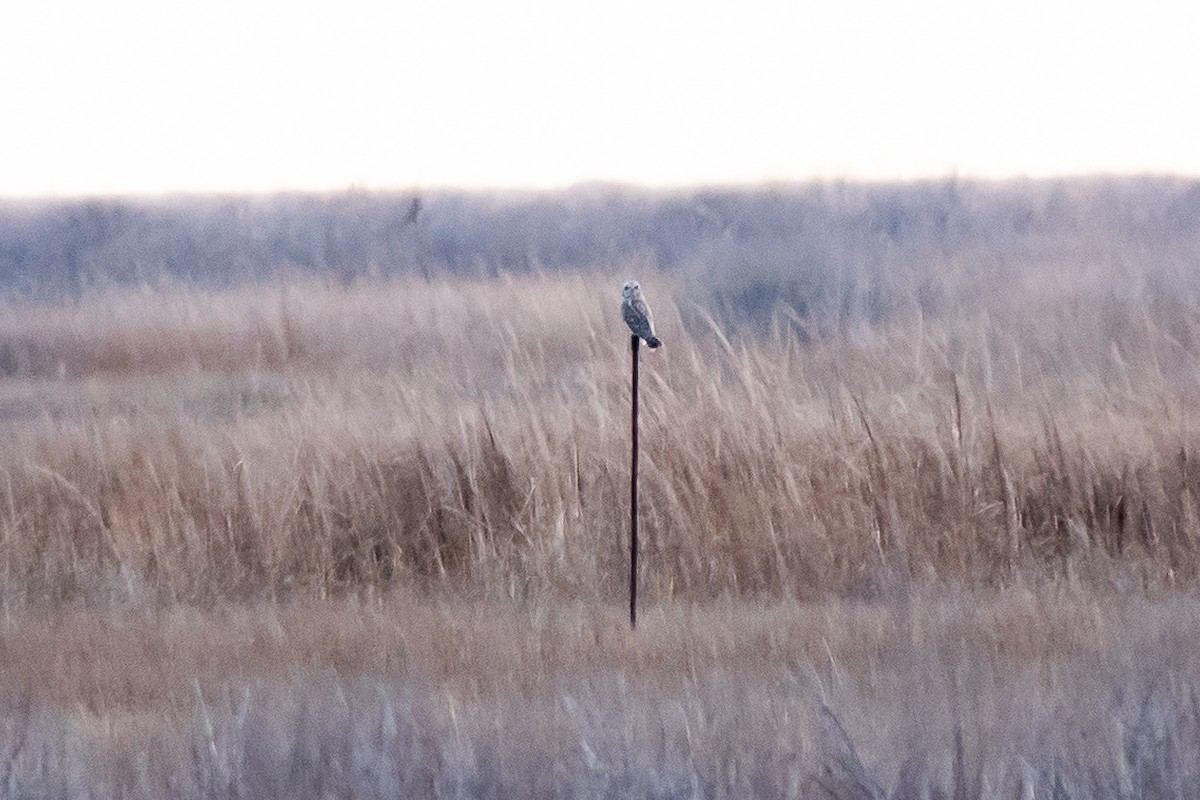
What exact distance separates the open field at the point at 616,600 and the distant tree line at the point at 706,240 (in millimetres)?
6412

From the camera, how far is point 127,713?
321 cm

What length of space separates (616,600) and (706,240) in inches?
596

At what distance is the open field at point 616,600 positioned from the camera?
285cm

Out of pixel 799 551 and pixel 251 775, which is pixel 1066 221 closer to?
pixel 799 551

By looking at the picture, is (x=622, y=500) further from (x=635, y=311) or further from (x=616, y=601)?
(x=635, y=311)

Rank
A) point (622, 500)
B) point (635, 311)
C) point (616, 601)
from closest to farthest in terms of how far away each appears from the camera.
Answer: point (635, 311)
point (616, 601)
point (622, 500)

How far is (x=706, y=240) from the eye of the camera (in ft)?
62.4

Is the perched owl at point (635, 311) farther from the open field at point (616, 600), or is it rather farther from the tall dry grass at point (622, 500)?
the tall dry grass at point (622, 500)

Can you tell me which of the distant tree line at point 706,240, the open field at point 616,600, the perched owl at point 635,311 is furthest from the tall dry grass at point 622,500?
the distant tree line at point 706,240

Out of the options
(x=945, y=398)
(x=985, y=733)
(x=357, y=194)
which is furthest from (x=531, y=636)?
(x=357, y=194)

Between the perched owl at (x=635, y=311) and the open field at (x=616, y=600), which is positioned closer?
the open field at (x=616, y=600)

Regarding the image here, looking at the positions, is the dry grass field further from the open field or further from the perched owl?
the perched owl

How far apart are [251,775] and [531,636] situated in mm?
988

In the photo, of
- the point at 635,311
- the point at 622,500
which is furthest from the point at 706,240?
the point at 635,311
